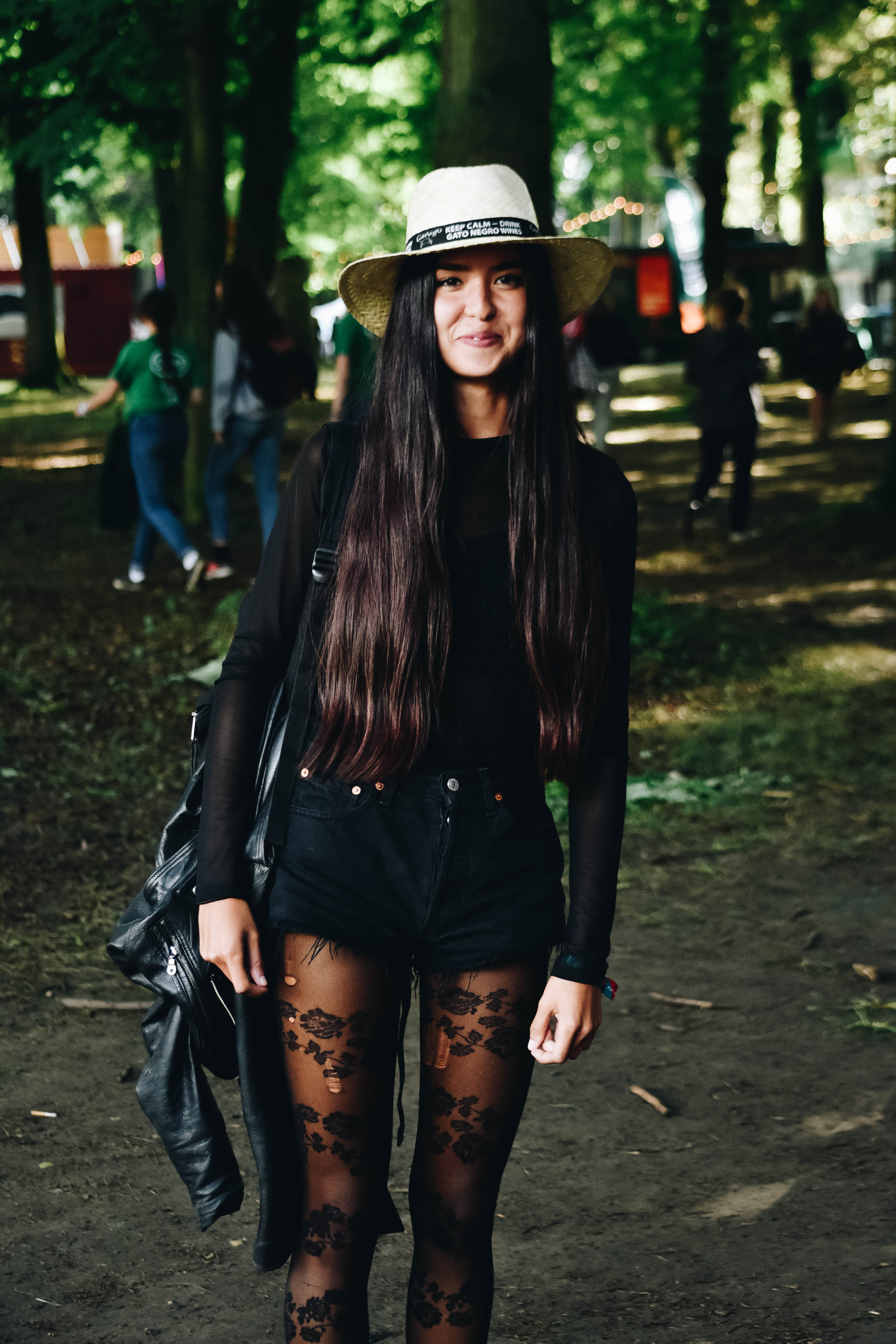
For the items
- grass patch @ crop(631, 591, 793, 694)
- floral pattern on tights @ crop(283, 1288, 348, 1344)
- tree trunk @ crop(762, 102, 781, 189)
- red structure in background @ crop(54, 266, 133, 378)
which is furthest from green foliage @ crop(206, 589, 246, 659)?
red structure in background @ crop(54, 266, 133, 378)

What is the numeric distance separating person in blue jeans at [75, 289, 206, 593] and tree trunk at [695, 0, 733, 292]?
15.1m

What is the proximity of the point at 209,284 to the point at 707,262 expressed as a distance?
1576 centimetres

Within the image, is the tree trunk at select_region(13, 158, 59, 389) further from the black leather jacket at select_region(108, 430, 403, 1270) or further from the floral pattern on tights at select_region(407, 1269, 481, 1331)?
the floral pattern on tights at select_region(407, 1269, 481, 1331)

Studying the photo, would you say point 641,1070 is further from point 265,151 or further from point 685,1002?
point 265,151

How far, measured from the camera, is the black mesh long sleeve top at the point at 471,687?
7.51ft

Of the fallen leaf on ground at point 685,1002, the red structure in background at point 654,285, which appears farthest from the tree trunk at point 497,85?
the red structure in background at point 654,285

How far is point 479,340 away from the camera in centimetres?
233

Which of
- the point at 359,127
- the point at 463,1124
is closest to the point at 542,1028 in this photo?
the point at 463,1124

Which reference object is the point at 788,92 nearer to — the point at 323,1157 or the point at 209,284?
the point at 209,284

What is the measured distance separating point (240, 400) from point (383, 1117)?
332 inches

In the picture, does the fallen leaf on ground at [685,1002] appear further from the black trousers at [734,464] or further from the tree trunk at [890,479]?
the tree trunk at [890,479]

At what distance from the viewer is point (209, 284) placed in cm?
1216

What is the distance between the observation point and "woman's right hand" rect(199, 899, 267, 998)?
7.43 ft

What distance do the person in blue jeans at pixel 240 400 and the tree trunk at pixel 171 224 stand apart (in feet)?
21.3
